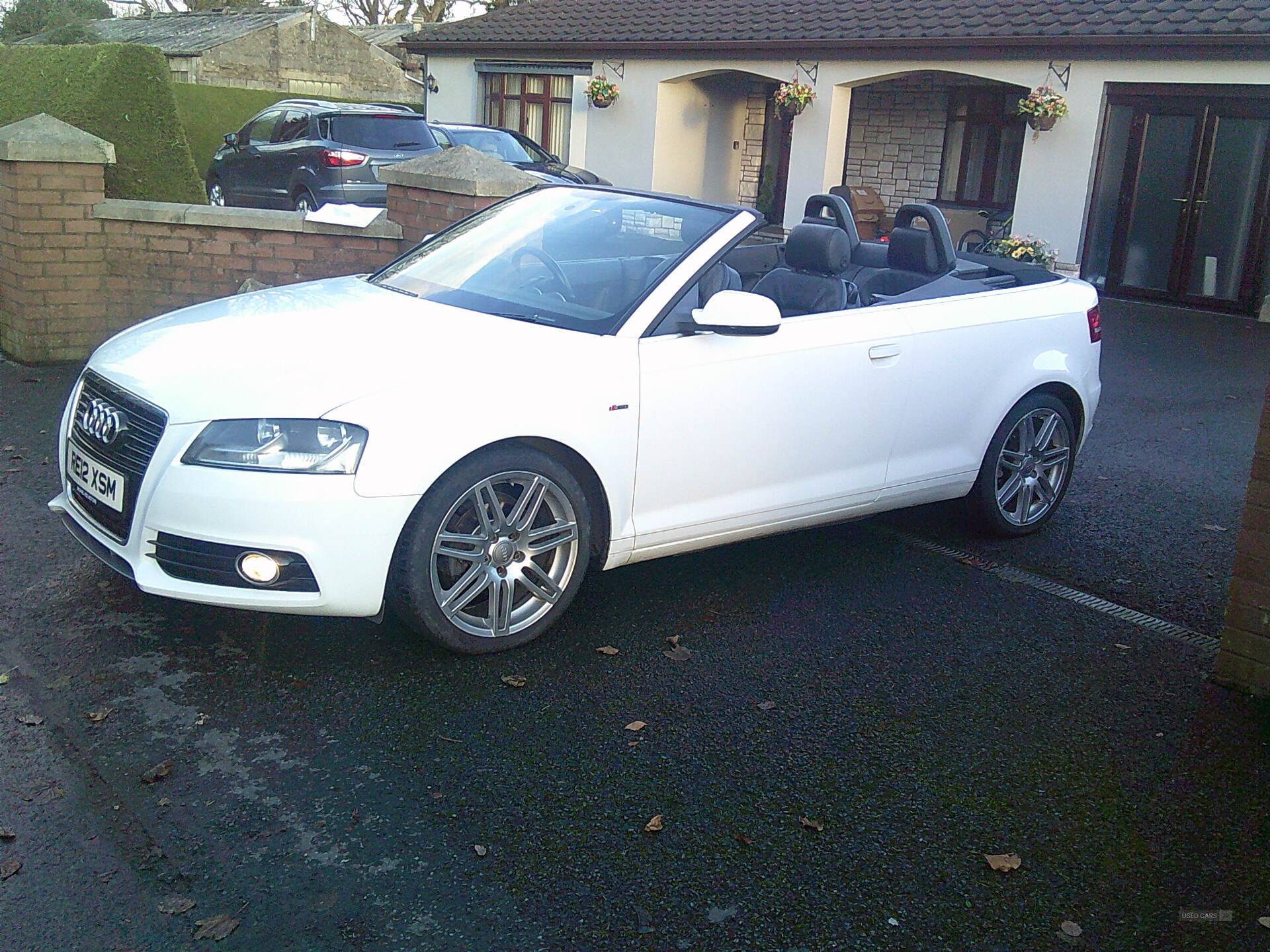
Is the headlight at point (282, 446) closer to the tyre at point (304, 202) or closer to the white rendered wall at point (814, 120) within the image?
the tyre at point (304, 202)

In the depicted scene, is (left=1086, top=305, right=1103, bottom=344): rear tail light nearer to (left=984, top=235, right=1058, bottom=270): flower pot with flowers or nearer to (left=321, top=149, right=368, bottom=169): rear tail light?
(left=984, top=235, right=1058, bottom=270): flower pot with flowers

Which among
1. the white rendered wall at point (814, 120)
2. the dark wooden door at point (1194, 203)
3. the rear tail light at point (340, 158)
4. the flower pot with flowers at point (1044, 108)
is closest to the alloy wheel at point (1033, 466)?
the white rendered wall at point (814, 120)

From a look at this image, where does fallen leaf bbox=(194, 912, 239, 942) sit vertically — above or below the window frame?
Result: below

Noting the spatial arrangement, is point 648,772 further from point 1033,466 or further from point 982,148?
point 982,148

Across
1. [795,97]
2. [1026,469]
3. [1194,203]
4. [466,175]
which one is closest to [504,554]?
[1026,469]

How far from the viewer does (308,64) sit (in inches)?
1642

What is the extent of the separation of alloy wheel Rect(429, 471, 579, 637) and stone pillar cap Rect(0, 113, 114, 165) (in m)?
5.67

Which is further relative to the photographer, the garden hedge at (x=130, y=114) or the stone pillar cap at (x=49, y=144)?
the garden hedge at (x=130, y=114)

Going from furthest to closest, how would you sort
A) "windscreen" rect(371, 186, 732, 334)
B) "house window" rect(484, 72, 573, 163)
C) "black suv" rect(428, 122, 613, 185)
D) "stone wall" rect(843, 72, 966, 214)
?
"house window" rect(484, 72, 573, 163)
"stone wall" rect(843, 72, 966, 214)
"black suv" rect(428, 122, 613, 185)
"windscreen" rect(371, 186, 732, 334)

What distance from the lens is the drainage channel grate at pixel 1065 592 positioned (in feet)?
16.4

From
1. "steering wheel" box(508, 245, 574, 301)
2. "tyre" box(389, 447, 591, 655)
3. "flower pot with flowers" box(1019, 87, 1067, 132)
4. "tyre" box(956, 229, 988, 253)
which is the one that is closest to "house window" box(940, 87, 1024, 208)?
"tyre" box(956, 229, 988, 253)

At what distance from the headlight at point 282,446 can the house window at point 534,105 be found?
65.8ft

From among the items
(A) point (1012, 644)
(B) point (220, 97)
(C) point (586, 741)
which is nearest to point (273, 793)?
(C) point (586, 741)

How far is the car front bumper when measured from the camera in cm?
382
